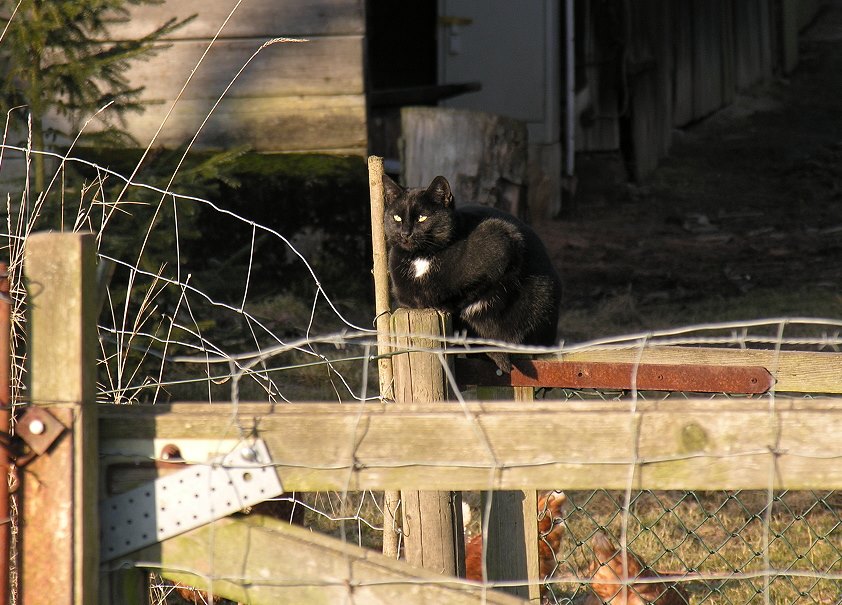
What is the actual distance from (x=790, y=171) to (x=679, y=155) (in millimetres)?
1904

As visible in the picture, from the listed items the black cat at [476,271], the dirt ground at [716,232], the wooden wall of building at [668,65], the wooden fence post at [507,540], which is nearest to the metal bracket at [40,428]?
the wooden fence post at [507,540]

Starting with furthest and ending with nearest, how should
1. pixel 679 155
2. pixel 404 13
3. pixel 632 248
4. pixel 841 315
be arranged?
pixel 679 155
pixel 404 13
pixel 632 248
pixel 841 315

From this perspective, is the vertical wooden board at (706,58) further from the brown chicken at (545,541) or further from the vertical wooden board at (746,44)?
the brown chicken at (545,541)

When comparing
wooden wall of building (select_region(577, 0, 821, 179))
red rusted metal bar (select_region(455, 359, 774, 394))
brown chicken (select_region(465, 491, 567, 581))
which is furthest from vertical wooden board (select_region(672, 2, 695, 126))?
red rusted metal bar (select_region(455, 359, 774, 394))

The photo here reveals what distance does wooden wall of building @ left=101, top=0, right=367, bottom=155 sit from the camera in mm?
7059

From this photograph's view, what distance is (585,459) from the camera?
163cm

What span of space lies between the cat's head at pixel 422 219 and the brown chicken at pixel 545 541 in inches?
38.2

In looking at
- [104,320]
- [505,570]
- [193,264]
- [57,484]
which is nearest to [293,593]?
[57,484]

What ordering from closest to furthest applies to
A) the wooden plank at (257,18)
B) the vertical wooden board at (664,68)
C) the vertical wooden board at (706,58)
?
the wooden plank at (257,18) → the vertical wooden board at (664,68) → the vertical wooden board at (706,58)

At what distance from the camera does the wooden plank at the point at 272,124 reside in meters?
7.11

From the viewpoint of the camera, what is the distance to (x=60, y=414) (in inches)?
64.4

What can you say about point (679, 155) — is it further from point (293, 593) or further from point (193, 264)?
point (293, 593)

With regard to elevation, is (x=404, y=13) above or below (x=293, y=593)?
above

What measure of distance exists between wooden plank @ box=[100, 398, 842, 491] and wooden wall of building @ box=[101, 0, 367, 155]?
5629 mm
